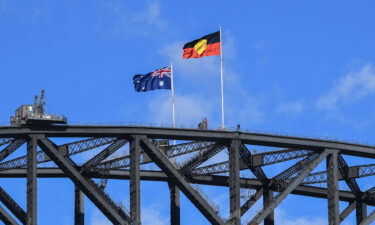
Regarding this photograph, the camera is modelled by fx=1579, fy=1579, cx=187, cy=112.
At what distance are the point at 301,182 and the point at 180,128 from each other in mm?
17555

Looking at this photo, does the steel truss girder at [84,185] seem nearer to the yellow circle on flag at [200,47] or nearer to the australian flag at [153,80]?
the australian flag at [153,80]

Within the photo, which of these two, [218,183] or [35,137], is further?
[218,183]

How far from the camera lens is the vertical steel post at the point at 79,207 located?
160250 mm

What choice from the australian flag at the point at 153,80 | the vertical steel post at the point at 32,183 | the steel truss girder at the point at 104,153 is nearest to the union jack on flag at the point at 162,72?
the australian flag at the point at 153,80

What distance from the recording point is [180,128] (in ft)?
499

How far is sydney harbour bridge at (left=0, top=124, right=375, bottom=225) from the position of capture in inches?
5876

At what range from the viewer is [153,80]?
15925 cm

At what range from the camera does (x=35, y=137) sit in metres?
148

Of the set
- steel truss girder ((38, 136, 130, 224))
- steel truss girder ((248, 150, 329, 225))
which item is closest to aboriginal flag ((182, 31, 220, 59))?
steel truss girder ((248, 150, 329, 225))

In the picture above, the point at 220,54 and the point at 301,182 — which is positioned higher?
the point at 220,54

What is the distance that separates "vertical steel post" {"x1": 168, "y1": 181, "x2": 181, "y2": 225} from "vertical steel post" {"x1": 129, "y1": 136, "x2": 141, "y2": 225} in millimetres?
12111

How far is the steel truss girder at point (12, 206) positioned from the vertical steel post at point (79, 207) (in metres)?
10.2

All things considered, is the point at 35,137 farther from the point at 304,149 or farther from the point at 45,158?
the point at 304,149

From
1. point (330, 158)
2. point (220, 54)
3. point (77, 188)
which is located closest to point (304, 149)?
point (330, 158)
